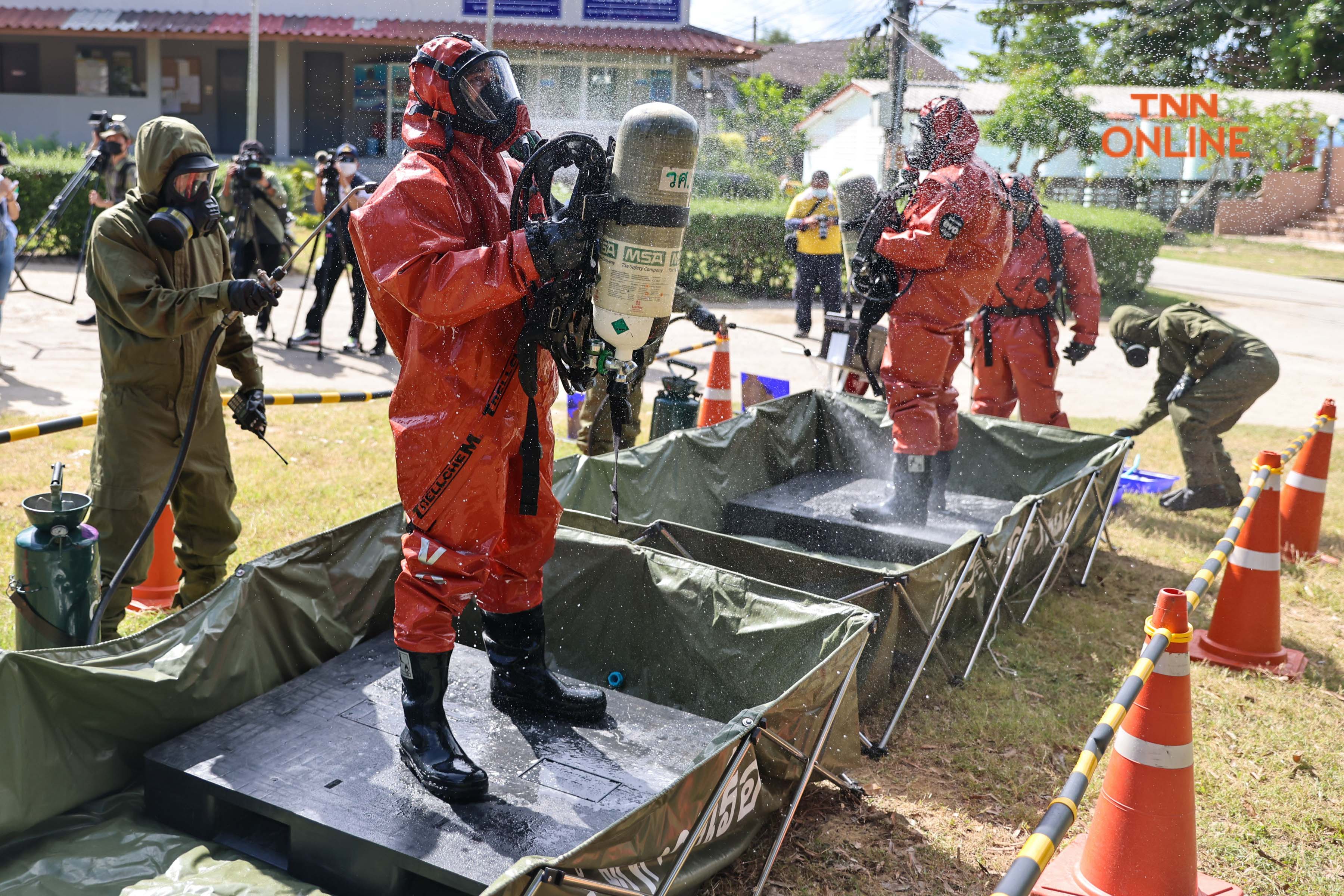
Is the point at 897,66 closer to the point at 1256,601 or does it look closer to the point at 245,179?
the point at 245,179

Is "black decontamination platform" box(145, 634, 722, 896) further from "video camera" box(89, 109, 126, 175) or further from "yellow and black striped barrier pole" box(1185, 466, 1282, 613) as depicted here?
"video camera" box(89, 109, 126, 175)

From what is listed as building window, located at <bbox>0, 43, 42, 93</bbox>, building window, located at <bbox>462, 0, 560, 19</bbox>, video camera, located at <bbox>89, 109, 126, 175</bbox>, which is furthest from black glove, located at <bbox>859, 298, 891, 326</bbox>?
building window, located at <bbox>0, 43, 42, 93</bbox>

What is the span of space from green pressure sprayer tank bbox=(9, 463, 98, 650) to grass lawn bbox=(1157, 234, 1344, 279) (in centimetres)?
2536

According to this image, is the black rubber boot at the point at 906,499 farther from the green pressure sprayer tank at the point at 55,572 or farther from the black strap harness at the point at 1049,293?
the green pressure sprayer tank at the point at 55,572

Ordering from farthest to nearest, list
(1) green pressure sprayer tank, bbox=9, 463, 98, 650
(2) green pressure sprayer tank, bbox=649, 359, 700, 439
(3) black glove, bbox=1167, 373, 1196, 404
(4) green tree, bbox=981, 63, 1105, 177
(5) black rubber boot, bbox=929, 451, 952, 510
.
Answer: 1. (4) green tree, bbox=981, 63, 1105, 177
2. (3) black glove, bbox=1167, 373, 1196, 404
3. (2) green pressure sprayer tank, bbox=649, 359, 700, 439
4. (5) black rubber boot, bbox=929, 451, 952, 510
5. (1) green pressure sprayer tank, bbox=9, 463, 98, 650

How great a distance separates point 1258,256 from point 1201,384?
22.6 metres

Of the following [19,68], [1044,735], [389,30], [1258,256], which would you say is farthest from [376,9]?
[1044,735]

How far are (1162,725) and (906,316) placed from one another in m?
2.88

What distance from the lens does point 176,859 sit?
2877mm

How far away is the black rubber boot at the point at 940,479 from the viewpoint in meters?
5.92

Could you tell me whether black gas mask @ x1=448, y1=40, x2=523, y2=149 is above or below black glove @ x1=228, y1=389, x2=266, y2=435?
above

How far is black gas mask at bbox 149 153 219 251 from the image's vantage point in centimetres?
380

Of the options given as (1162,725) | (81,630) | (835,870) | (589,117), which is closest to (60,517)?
(81,630)

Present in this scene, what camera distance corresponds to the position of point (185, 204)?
12.8 ft
